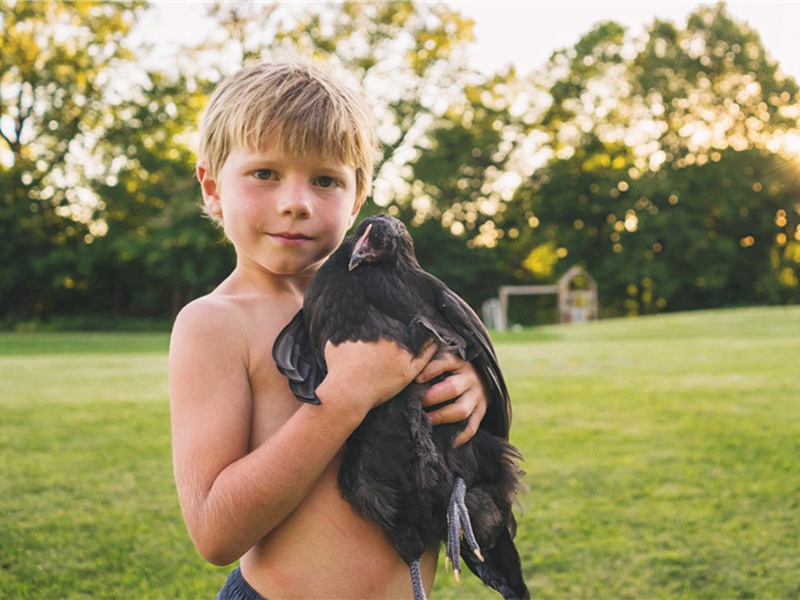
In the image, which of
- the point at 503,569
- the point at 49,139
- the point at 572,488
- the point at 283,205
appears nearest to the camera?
the point at 283,205

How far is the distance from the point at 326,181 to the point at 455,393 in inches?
21.8

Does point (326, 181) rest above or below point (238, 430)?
above

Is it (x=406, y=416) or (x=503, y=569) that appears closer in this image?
(x=406, y=416)

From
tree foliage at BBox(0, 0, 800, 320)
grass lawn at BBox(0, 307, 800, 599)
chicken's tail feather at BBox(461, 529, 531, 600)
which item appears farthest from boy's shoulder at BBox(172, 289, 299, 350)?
tree foliage at BBox(0, 0, 800, 320)

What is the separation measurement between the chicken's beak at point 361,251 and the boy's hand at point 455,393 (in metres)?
0.26

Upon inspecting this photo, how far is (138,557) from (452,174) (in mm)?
30828

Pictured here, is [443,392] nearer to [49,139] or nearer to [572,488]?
[572,488]

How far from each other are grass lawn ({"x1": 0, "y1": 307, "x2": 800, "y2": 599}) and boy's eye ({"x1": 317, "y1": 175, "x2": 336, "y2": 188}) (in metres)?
2.61

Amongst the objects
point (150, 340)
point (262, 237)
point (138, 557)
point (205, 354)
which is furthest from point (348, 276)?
point (150, 340)

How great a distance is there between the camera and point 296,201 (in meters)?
1.58

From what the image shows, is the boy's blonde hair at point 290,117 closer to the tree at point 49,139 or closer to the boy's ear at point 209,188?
the boy's ear at point 209,188

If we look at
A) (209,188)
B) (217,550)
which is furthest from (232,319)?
(217,550)

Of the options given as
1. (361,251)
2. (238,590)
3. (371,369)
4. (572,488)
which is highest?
(361,251)

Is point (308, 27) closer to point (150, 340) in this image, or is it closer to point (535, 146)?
point (535, 146)
